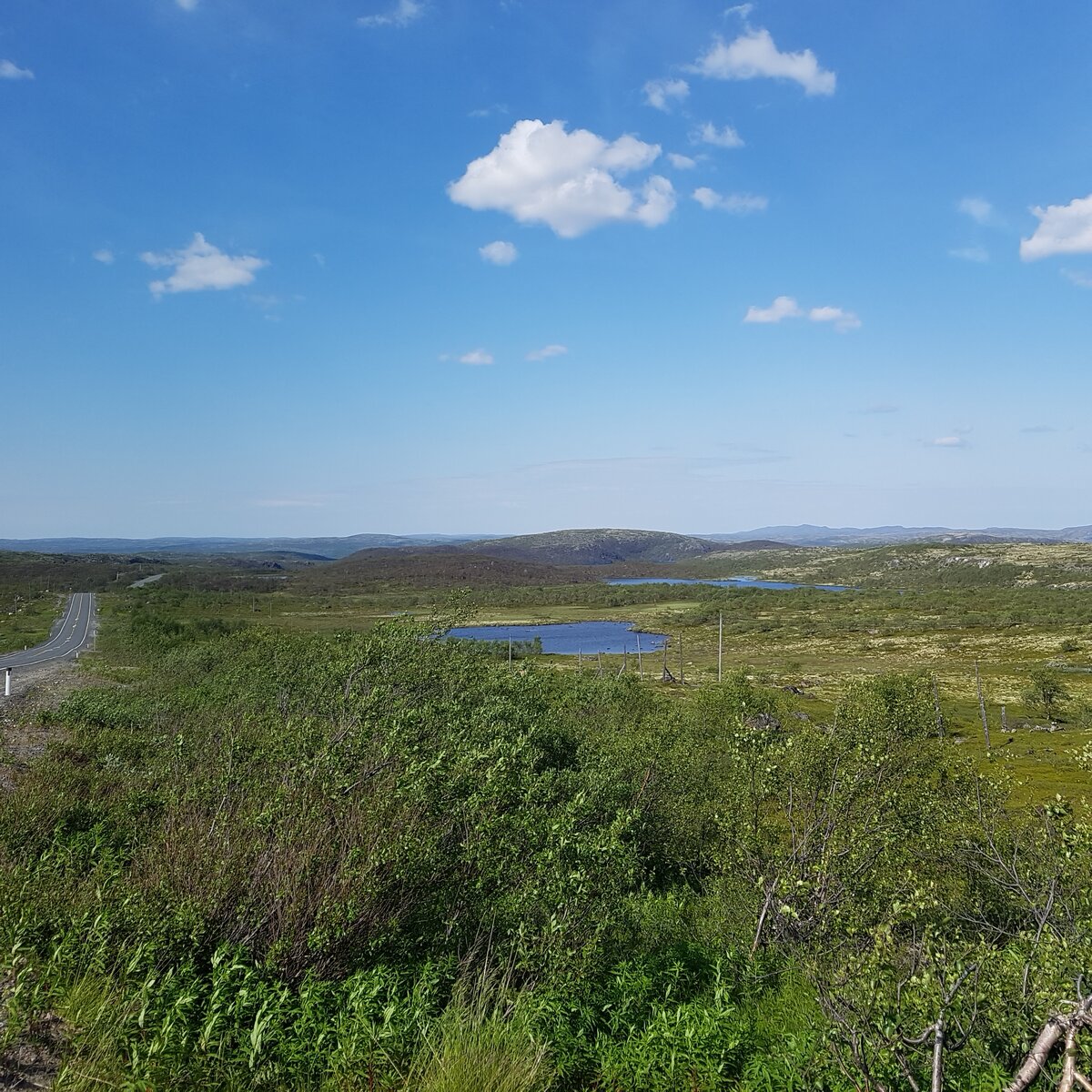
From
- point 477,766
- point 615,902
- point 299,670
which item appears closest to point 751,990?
point 615,902

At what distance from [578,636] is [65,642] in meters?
99.6

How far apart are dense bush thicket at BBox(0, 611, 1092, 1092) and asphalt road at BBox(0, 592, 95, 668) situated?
189ft

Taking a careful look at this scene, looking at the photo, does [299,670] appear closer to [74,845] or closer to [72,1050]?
[74,845]

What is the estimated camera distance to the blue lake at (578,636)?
133 m

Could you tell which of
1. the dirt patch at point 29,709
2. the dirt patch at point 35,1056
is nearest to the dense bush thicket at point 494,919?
the dirt patch at point 35,1056

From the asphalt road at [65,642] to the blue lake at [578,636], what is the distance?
2162 inches

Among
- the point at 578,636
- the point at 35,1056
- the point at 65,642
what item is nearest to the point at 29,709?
the point at 35,1056

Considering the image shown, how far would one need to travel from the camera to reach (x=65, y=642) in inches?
3253

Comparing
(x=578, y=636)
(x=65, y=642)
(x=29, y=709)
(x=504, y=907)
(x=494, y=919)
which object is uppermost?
(x=504, y=907)

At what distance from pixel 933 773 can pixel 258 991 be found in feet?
66.2

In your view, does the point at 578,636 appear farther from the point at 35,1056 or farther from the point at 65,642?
the point at 35,1056

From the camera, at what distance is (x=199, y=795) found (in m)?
12.5

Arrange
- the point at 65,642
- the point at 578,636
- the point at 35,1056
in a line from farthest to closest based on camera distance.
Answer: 1. the point at 578,636
2. the point at 65,642
3. the point at 35,1056

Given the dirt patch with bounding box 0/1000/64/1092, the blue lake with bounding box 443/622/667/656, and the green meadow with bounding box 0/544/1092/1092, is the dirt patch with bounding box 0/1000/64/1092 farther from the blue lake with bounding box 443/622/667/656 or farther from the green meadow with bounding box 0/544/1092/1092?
the blue lake with bounding box 443/622/667/656
